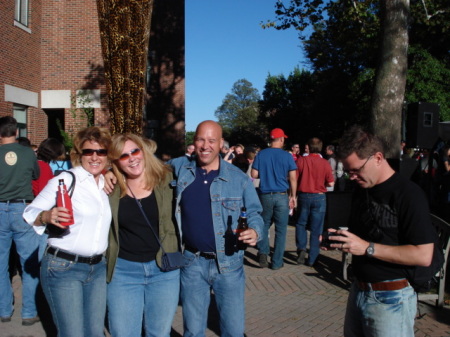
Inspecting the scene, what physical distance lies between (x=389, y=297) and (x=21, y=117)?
642 inches

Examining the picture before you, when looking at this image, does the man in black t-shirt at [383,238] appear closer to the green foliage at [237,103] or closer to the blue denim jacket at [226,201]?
the blue denim jacket at [226,201]

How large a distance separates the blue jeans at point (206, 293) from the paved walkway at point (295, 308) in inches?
54.8

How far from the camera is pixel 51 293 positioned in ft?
9.86

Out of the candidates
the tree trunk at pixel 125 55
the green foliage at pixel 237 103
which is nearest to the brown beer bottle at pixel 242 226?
the tree trunk at pixel 125 55

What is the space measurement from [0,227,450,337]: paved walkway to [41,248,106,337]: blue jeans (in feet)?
5.65

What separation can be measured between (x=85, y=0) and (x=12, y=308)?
14.9 meters

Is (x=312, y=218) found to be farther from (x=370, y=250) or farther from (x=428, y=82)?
(x=428, y=82)

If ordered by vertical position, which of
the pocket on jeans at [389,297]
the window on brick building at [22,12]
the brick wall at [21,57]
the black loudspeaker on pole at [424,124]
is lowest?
the pocket on jeans at [389,297]

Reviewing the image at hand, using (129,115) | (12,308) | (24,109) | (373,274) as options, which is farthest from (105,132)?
(24,109)

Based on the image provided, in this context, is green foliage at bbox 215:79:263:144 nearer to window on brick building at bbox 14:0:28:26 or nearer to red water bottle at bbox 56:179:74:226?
window on brick building at bbox 14:0:28:26

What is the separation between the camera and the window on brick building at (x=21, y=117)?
52.7 ft

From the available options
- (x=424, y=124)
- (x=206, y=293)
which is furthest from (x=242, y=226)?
(x=424, y=124)

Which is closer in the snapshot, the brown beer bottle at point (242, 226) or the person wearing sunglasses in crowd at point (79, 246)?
the person wearing sunglasses in crowd at point (79, 246)

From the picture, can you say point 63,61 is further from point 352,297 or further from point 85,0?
point 352,297
